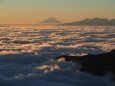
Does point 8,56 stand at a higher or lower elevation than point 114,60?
lower

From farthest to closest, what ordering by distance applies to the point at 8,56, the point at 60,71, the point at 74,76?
the point at 8,56, the point at 60,71, the point at 74,76

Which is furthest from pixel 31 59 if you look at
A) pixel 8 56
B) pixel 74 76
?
pixel 74 76

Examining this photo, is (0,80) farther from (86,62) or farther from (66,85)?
(86,62)

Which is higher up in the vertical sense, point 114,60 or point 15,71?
point 114,60

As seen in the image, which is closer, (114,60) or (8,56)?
(114,60)

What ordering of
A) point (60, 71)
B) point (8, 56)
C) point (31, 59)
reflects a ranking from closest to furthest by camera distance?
point (60, 71)
point (31, 59)
point (8, 56)

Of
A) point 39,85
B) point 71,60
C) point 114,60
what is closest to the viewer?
point 39,85

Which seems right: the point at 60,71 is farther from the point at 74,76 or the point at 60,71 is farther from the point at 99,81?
the point at 99,81

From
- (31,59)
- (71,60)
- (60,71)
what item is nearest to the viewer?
(60,71)

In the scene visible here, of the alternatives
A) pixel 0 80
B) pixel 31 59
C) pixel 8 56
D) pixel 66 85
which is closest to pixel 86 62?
pixel 66 85
